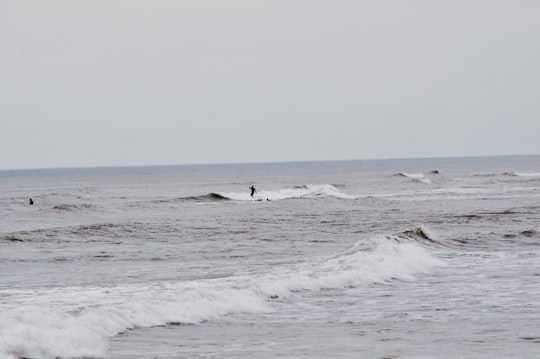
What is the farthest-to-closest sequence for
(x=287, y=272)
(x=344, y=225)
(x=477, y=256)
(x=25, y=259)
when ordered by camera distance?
(x=344, y=225) < (x=25, y=259) < (x=477, y=256) < (x=287, y=272)

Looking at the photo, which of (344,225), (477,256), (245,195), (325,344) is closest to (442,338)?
(325,344)

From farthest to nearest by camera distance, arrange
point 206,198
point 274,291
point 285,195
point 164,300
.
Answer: point 285,195 < point 206,198 < point 274,291 < point 164,300

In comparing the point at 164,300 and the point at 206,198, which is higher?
the point at 164,300

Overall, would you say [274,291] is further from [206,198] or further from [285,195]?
[285,195]

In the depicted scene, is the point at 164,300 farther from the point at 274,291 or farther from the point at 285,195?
the point at 285,195

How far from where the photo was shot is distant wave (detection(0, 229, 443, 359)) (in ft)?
35.3

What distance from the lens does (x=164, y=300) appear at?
1383 centimetres

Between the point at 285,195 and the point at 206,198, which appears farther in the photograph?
the point at 285,195

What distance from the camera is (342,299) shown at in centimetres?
1499

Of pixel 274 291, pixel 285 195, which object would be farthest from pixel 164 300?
pixel 285 195

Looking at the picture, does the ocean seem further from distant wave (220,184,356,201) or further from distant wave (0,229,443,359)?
distant wave (220,184,356,201)

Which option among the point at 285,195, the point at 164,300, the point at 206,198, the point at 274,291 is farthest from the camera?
the point at 285,195

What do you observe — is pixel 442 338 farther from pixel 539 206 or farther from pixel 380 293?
pixel 539 206

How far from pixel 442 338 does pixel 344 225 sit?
2256 centimetres
